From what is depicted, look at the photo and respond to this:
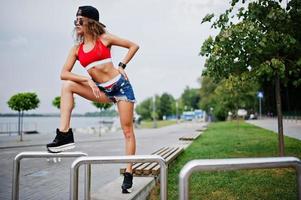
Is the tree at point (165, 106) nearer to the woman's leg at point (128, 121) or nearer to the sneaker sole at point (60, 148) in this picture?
the woman's leg at point (128, 121)

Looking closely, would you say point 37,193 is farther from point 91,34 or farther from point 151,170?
point 91,34

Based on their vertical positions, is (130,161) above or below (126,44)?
below

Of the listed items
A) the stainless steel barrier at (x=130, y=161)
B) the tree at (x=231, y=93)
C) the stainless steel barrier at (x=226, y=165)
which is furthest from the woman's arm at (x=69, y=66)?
the tree at (x=231, y=93)

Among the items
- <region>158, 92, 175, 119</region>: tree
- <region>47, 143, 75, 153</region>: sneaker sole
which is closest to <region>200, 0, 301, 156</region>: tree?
<region>47, 143, 75, 153</region>: sneaker sole

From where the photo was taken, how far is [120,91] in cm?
332

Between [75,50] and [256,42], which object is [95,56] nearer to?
[75,50]

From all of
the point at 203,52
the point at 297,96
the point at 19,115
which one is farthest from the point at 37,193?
the point at 297,96

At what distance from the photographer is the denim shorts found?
3.30 metres

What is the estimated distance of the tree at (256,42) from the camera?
685cm

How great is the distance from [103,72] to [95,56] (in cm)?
16

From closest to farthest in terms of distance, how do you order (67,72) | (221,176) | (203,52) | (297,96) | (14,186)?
1. (14,186)
2. (67,72)
3. (221,176)
4. (203,52)
5. (297,96)

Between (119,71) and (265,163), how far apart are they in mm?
1684

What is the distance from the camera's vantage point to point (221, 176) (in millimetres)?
6324

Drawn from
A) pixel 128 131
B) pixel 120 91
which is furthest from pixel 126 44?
pixel 128 131
